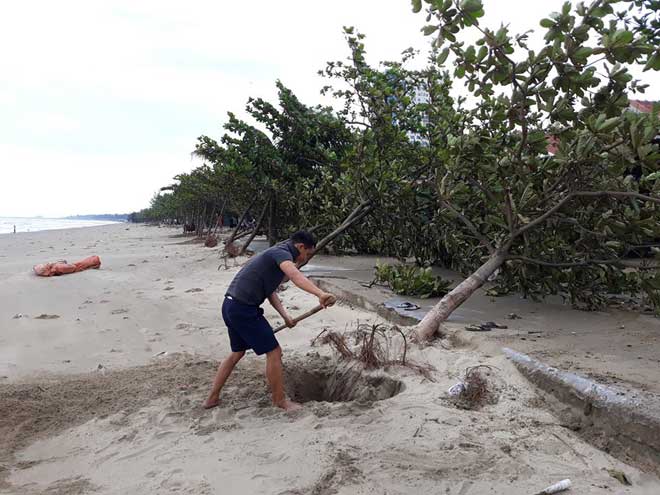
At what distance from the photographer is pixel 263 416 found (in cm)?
338

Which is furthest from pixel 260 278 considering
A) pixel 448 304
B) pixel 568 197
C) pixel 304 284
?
pixel 568 197

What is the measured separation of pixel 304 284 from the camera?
3273 mm

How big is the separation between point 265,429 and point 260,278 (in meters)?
1.05

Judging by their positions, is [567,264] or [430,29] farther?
[567,264]

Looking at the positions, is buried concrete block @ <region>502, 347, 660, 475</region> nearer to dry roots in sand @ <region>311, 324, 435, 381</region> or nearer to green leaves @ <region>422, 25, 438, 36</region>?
dry roots in sand @ <region>311, 324, 435, 381</region>

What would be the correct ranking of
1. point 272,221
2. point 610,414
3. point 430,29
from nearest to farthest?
point 610,414, point 430,29, point 272,221

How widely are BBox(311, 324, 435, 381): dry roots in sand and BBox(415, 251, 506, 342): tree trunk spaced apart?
0.83ft

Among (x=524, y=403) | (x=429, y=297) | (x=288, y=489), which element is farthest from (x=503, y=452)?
(x=429, y=297)

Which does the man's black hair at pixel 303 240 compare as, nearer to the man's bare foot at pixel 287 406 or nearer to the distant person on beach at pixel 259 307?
the distant person on beach at pixel 259 307

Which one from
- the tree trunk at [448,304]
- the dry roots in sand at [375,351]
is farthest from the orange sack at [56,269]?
the tree trunk at [448,304]

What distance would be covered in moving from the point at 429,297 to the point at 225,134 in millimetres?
8473

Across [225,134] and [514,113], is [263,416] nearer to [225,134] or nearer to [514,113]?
[514,113]

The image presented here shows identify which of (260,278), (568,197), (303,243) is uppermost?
(568,197)

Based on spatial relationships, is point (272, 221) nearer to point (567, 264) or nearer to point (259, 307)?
point (567, 264)
